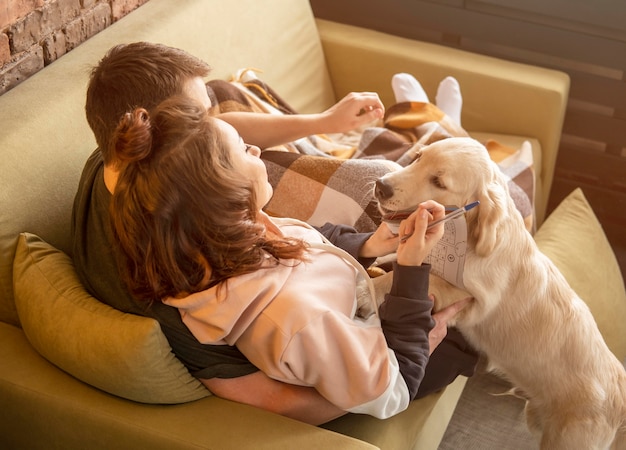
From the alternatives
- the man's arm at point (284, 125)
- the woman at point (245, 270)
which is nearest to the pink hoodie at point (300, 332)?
the woman at point (245, 270)

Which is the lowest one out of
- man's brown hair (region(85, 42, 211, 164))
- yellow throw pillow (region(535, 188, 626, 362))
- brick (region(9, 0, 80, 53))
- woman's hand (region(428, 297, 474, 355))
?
yellow throw pillow (region(535, 188, 626, 362))

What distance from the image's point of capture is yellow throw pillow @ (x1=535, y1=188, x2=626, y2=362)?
2271 millimetres

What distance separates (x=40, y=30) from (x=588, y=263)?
1.57 metres

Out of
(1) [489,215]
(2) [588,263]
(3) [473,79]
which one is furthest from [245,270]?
(3) [473,79]

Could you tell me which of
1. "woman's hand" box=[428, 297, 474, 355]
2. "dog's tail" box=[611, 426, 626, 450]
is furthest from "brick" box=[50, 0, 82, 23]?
"dog's tail" box=[611, 426, 626, 450]

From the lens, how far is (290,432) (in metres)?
1.43

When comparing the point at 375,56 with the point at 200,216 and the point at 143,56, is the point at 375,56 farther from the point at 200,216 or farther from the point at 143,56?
the point at 200,216

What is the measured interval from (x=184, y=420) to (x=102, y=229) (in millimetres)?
391

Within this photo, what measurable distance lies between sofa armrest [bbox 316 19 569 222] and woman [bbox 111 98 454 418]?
130cm

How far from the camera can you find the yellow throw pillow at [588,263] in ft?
7.45

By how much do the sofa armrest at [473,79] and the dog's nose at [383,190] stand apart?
3.72 feet

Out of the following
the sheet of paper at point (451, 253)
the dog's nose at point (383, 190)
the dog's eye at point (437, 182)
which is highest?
the dog's eye at point (437, 182)

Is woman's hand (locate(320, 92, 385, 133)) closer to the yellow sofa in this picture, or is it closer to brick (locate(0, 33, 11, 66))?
the yellow sofa

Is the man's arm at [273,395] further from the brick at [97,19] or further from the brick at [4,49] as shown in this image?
the brick at [97,19]
